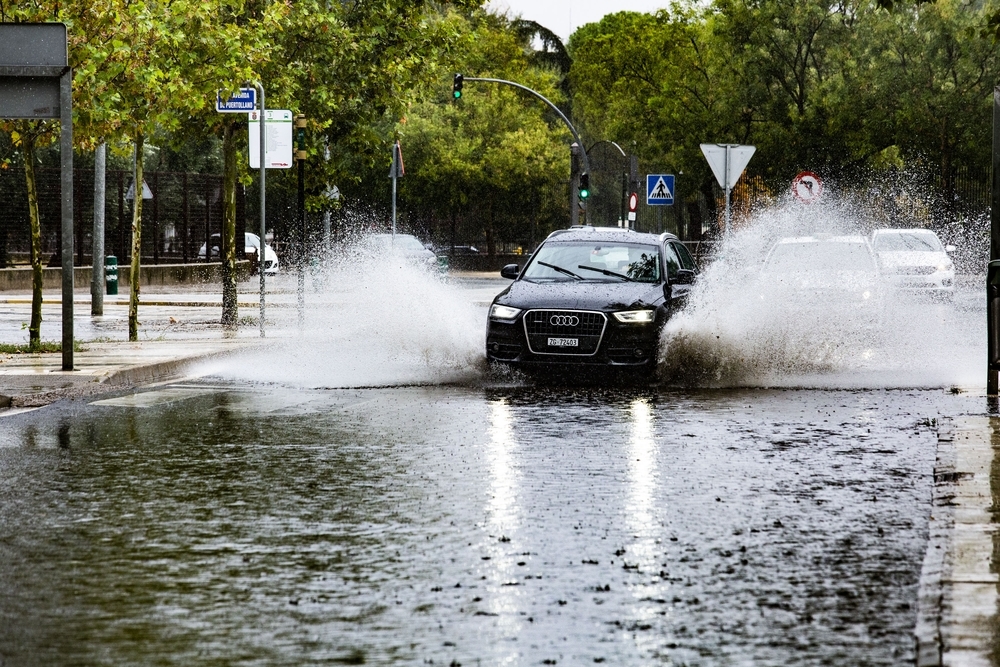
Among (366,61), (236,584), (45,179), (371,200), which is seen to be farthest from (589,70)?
(236,584)

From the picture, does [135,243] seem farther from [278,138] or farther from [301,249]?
[278,138]

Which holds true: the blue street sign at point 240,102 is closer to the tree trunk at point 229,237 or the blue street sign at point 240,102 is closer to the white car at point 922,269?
the tree trunk at point 229,237

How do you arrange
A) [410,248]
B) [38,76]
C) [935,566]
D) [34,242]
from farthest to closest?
[410,248] < [34,242] < [38,76] < [935,566]

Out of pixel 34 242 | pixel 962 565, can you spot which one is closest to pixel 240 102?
pixel 34 242

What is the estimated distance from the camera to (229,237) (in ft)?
84.1

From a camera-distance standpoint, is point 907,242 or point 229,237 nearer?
point 229,237

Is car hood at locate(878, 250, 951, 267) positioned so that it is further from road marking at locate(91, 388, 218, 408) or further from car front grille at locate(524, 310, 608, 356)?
road marking at locate(91, 388, 218, 408)

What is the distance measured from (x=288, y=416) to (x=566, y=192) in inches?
2255

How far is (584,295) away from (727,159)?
1214 centimetres

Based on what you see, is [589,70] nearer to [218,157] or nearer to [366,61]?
[218,157]

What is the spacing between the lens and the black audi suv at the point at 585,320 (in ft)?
52.2

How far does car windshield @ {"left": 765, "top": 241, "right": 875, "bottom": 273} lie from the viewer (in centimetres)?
2361

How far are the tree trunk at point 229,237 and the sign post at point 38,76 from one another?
9.35 m

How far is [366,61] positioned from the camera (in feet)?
87.7
